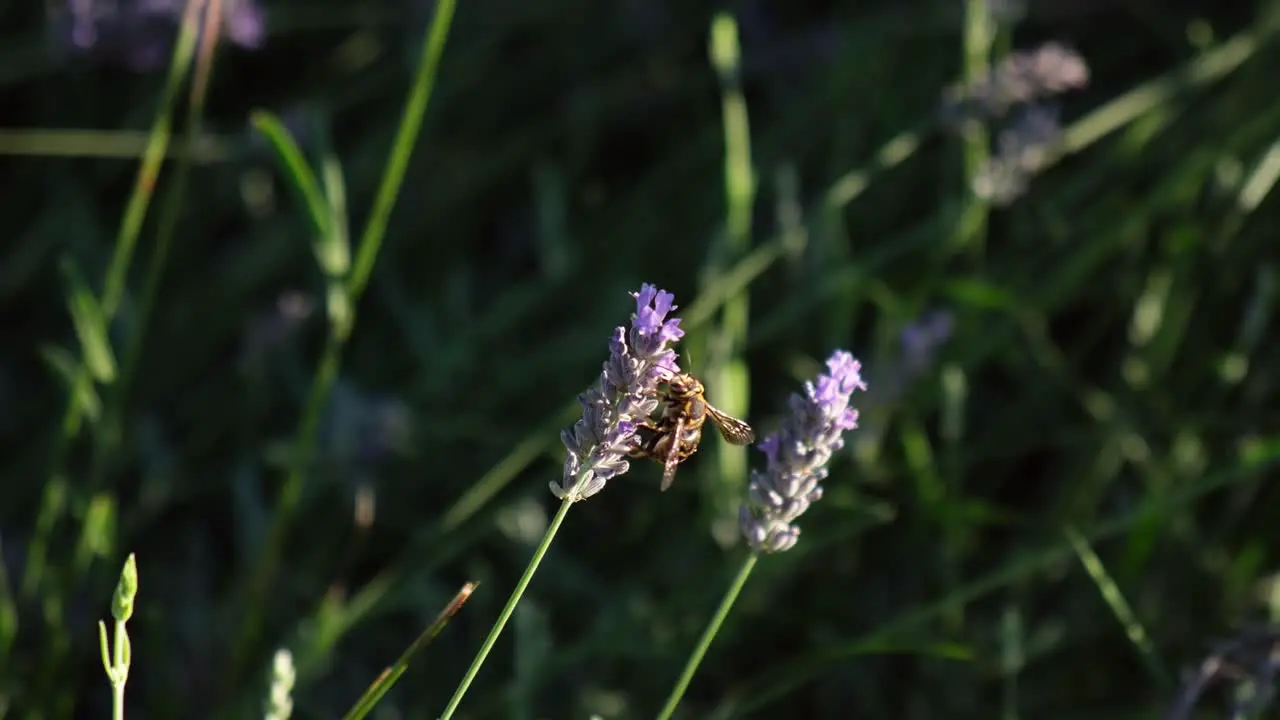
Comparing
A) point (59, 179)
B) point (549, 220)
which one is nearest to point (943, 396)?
point (549, 220)

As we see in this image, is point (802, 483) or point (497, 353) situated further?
point (497, 353)

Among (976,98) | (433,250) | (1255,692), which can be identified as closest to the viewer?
(1255,692)

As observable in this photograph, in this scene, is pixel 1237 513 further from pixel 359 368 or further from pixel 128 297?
pixel 128 297

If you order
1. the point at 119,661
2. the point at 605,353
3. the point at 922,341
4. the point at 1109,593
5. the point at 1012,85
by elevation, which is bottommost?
the point at 119,661

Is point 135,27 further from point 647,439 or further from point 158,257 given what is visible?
point 647,439

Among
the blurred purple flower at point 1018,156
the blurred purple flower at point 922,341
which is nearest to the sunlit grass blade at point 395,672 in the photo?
the blurred purple flower at point 922,341

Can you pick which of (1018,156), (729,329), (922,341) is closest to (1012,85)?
(1018,156)
